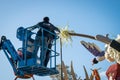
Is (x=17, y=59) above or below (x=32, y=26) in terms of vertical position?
below

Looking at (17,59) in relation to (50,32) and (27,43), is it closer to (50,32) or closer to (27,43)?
(27,43)

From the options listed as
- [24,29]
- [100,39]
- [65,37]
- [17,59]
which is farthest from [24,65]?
[100,39]

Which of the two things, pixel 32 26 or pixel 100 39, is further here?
pixel 32 26

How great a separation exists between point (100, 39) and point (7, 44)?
4.17 m

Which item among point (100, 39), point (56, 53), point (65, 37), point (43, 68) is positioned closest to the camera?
point (100, 39)

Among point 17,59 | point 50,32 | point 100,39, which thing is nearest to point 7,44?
point 17,59

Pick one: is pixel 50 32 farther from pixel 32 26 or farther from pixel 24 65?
pixel 24 65

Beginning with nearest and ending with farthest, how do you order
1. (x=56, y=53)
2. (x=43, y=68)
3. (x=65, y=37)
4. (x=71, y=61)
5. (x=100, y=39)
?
(x=100, y=39) < (x=65, y=37) < (x=71, y=61) < (x=43, y=68) < (x=56, y=53)

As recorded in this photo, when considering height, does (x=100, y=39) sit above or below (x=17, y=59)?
above

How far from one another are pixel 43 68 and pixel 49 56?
44cm

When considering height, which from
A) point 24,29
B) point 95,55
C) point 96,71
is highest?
point 24,29

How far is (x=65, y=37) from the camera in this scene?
6.61 metres

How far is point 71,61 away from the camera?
741 centimetres

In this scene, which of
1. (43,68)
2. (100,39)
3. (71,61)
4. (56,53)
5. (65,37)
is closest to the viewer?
(100,39)
